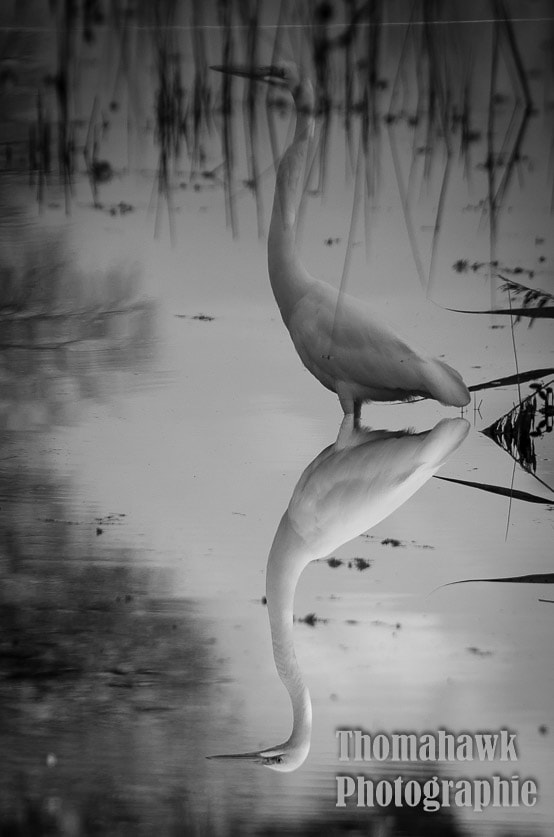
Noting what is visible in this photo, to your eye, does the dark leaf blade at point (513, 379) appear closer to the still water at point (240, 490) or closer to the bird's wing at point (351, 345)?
the still water at point (240, 490)

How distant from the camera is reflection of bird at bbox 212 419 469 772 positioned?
1.44 m

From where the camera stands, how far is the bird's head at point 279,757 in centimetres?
129

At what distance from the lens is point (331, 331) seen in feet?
6.77

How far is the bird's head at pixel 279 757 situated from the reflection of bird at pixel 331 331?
95 centimetres

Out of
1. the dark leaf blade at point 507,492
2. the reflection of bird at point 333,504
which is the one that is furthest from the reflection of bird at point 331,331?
the dark leaf blade at point 507,492

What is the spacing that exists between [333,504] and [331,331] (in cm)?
45

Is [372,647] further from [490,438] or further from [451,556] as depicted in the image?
[490,438]

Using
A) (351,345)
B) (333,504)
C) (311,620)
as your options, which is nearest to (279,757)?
(311,620)

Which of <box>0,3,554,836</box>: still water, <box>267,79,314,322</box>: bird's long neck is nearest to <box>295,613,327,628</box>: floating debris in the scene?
<box>0,3,554,836</box>: still water

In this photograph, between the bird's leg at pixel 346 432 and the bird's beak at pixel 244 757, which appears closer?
the bird's beak at pixel 244 757

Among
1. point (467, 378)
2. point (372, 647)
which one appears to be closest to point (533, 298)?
point (467, 378)

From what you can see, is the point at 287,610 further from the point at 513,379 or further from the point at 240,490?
the point at 513,379

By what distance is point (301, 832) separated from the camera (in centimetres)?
123

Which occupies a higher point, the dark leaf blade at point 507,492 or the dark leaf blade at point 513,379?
the dark leaf blade at point 513,379
